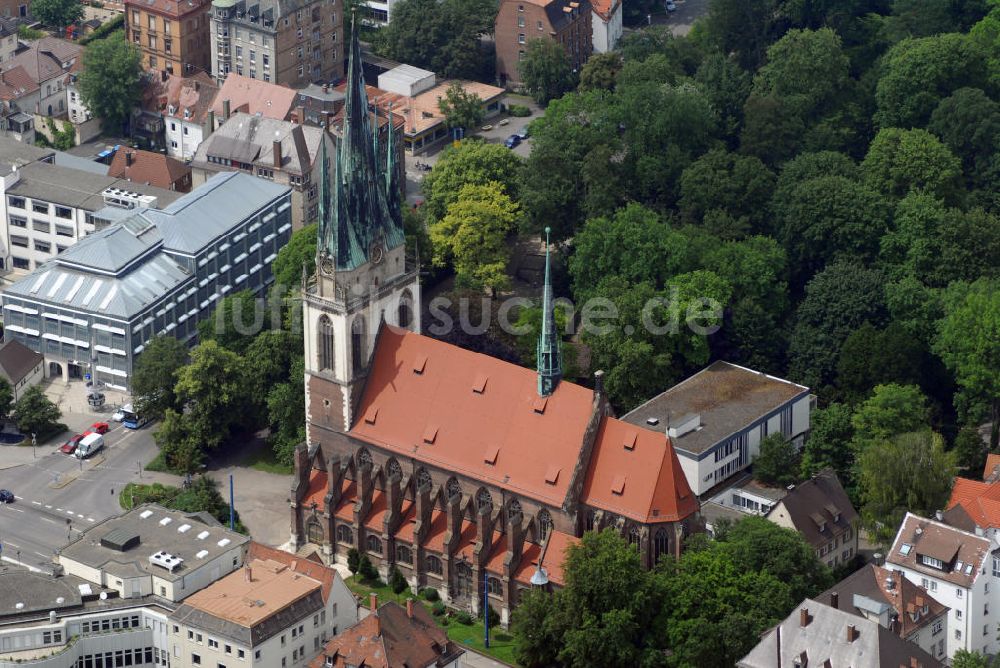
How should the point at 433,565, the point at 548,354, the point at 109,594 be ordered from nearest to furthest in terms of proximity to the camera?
the point at 109,594, the point at 548,354, the point at 433,565

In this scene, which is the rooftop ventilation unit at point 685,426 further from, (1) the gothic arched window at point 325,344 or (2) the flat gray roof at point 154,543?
(2) the flat gray roof at point 154,543

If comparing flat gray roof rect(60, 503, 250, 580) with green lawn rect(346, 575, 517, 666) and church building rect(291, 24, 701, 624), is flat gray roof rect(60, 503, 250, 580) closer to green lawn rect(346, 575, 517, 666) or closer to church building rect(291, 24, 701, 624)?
church building rect(291, 24, 701, 624)

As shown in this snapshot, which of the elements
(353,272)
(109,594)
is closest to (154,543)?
(109,594)

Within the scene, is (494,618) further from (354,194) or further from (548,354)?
(354,194)

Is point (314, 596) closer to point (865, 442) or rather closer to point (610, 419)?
point (610, 419)

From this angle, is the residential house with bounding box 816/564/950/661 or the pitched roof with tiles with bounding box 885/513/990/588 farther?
the pitched roof with tiles with bounding box 885/513/990/588

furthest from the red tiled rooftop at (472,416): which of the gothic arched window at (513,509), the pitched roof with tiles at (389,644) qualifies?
the pitched roof with tiles at (389,644)

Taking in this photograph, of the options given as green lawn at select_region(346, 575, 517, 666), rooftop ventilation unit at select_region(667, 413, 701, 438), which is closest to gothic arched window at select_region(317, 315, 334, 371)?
green lawn at select_region(346, 575, 517, 666)
